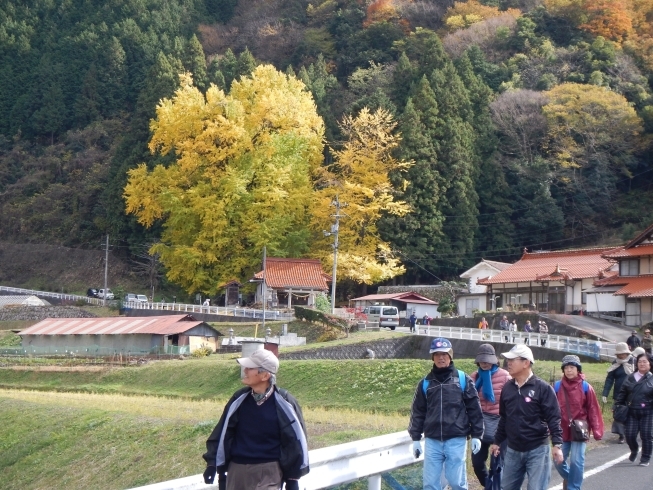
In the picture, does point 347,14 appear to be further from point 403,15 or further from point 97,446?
point 97,446

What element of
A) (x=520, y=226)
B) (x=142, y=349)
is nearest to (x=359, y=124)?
(x=520, y=226)

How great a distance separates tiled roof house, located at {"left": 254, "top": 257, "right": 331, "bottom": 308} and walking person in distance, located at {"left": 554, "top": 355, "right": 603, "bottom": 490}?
36.0 m

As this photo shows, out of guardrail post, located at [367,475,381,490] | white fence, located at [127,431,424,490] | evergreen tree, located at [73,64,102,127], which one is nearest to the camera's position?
white fence, located at [127,431,424,490]

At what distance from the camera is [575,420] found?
9.12 metres

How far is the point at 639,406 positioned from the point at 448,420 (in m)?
5.00

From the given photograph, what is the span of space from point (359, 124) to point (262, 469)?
44792 millimetres

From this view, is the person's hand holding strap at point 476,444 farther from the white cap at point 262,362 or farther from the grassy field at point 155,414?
the grassy field at point 155,414

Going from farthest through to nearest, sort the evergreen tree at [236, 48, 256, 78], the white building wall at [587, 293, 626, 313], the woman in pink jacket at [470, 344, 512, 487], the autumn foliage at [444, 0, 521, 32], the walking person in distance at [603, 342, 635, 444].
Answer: the autumn foliage at [444, 0, 521, 32] → the evergreen tree at [236, 48, 256, 78] → the white building wall at [587, 293, 626, 313] → the walking person in distance at [603, 342, 635, 444] → the woman in pink jacket at [470, 344, 512, 487]

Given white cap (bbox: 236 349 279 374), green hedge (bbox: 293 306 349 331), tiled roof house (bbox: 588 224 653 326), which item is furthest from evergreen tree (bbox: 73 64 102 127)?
white cap (bbox: 236 349 279 374)

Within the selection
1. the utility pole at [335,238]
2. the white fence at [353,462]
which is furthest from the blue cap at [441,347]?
the utility pole at [335,238]

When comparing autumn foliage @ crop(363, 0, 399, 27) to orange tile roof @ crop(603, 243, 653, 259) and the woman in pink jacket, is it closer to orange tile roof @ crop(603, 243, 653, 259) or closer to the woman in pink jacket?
orange tile roof @ crop(603, 243, 653, 259)

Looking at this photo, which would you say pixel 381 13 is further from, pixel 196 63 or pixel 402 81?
pixel 402 81

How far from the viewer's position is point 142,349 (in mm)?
38969

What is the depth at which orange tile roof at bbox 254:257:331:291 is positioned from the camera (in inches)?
1789
